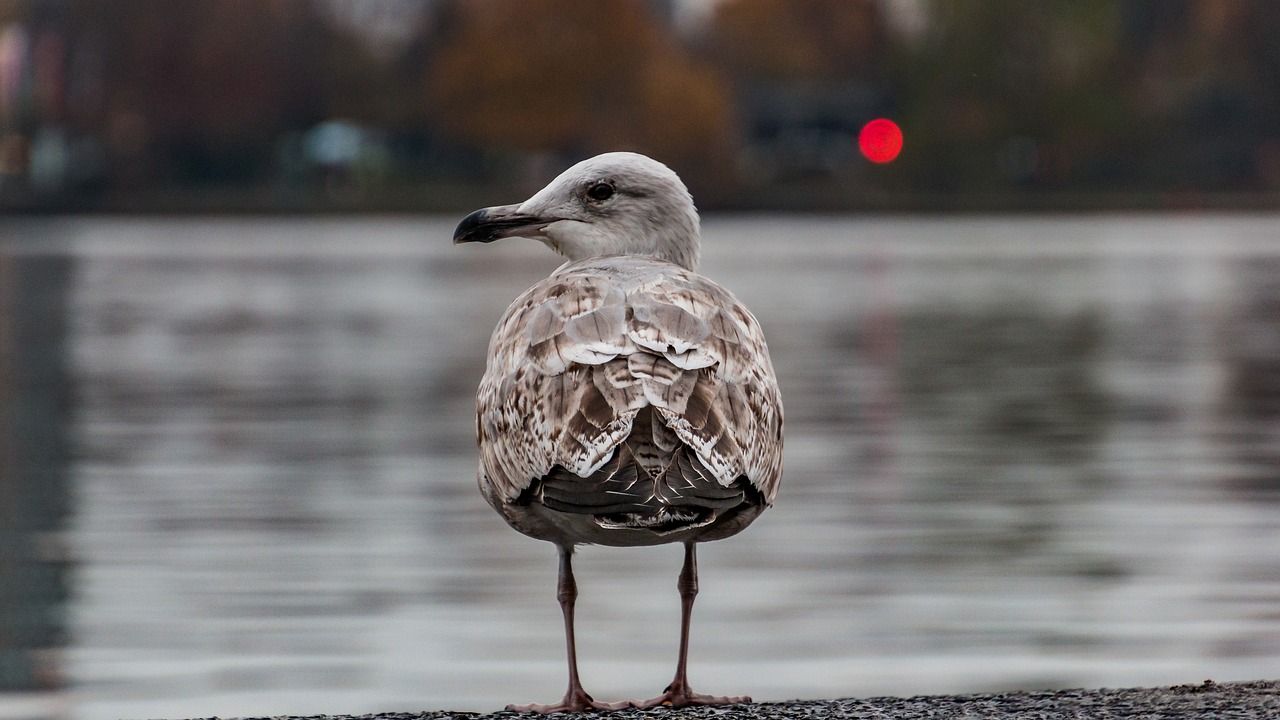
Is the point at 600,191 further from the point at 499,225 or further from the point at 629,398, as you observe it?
the point at 629,398

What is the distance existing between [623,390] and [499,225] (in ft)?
4.51

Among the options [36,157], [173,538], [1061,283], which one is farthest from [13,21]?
[173,538]

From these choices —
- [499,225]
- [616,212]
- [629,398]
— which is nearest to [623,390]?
[629,398]

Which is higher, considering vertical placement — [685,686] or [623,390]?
[623,390]

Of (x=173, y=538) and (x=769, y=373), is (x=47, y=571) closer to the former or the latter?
(x=173, y=538)

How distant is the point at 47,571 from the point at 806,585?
295 centimetres

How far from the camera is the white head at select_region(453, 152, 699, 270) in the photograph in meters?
6.15

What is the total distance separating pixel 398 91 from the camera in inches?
4193

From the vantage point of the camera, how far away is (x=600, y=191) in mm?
A: 6180

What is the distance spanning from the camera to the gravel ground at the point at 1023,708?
17.3ft

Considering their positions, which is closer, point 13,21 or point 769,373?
point 769,373

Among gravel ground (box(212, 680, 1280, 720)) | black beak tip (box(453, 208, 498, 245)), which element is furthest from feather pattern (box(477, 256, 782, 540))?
gravel ground (box(212, 680, 1280, 720))

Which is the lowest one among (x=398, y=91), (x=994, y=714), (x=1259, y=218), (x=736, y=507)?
(x=994, y=714)

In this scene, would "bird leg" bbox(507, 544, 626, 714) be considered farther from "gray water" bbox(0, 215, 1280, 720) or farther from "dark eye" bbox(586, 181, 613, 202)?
"dark eye" bbox(586, 181, 613, 202)
